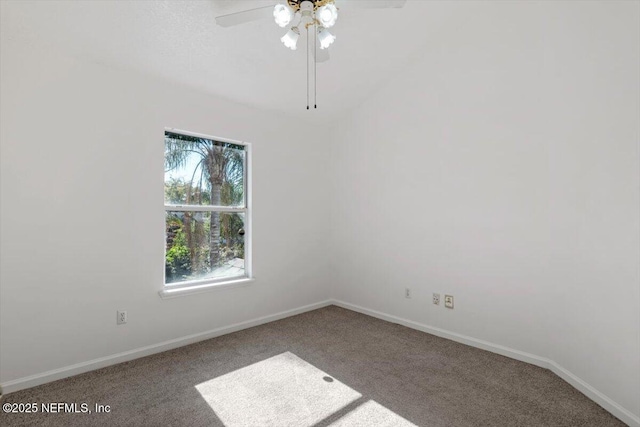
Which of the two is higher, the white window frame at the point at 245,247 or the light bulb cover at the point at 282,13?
the light bulb cover at the point at 282,13

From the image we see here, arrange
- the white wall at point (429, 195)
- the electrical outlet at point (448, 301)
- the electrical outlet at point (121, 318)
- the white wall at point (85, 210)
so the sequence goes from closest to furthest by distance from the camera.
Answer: the white wall at point (429, 195) → the white wall at point (85, 210) → the electrical outlet at point (121, 318) → the electrical outlet at point (448, 301)

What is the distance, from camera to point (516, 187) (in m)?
2.81

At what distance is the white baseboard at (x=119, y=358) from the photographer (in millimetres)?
2316

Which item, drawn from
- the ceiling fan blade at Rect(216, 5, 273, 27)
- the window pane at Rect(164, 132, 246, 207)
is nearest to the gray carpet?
the window pane at Rect(164, 132, 246, 207)

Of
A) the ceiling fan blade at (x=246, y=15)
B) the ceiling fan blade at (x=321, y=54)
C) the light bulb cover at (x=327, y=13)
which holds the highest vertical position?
the ceiling fan blade at (x=246, y=15)

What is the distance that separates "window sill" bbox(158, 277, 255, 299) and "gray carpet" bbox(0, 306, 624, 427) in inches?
20.0

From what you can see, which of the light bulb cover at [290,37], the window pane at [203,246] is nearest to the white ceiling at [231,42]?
the light bulb cover at [290,37]

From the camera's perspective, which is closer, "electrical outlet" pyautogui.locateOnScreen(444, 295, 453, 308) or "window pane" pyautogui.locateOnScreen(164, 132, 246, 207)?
"window pane" pyautogui.locateOnScreen(164, 132, 246, 207)

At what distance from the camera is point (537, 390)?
2.30 m

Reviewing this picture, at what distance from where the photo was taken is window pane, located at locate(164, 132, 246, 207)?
3.14m

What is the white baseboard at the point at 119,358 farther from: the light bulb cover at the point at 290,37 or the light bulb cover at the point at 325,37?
the light bulb cover at the point at 325,37

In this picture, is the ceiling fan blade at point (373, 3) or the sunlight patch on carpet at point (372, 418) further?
the sunlight patch on carpet at point (372, 418)

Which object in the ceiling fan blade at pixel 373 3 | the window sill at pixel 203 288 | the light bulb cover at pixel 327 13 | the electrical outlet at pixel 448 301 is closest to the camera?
the light bulb cover at pixel 327 13

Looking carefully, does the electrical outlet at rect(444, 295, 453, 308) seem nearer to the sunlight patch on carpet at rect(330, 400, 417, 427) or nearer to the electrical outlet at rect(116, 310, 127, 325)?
the sunlight patch on carpet at rect(330, 400, 417, 427)
